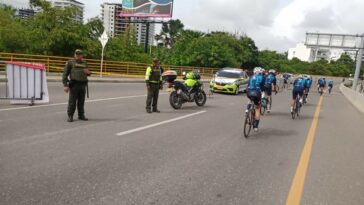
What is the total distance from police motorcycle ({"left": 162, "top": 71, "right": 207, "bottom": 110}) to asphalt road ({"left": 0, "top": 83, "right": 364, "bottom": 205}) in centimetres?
305

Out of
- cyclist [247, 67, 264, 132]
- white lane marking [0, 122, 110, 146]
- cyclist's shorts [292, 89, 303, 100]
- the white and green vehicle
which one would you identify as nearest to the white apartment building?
the white and green vehicle

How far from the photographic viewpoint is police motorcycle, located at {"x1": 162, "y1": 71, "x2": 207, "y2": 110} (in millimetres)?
13461

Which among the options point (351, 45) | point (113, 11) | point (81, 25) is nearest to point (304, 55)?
point (113, 11)

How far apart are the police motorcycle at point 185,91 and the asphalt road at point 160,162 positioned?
305cm

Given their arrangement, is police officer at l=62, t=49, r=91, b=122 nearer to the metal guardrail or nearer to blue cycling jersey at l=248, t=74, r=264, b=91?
blue cycling jersey at l=248, t=74, r=264, b=91

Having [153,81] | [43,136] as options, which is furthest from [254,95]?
[43,136]

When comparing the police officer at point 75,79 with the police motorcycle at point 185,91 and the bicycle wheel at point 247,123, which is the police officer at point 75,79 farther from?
the police motorcycle at point 185,91

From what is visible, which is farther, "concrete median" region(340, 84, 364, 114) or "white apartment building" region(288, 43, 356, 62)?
"white apartment building" region(288, 43, 356, 62)

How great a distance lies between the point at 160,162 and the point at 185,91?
802 centimetres

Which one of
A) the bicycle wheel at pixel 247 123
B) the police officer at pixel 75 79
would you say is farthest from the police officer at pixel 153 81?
the bicycle wheel at pixel 247 123

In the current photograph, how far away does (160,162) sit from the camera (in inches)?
236

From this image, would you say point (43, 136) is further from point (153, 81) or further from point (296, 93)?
point (296, 93)

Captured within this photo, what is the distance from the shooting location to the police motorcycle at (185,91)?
1346 centimetres

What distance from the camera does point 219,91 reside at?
24156mm
